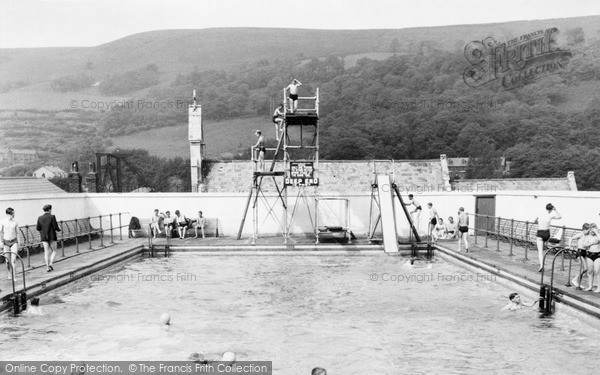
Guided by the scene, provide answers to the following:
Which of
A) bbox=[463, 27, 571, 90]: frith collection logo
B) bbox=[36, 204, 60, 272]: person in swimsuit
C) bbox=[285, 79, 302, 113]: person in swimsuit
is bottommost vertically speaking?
bbox=[36, 204, 60, 272]: person in swimsuit

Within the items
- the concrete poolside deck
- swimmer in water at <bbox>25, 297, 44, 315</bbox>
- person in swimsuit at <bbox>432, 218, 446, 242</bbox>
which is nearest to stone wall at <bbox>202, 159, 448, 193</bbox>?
person in swimsuit at <bbox>432, 218, 446, 242</bbox>

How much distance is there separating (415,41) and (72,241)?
189m

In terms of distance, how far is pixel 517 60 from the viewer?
16862cm

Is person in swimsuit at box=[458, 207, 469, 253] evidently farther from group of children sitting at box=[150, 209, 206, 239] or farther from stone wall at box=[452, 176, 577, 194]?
group of children sitting at box=[150, 209, 206, 239]

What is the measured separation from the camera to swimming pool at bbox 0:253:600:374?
9.32 m

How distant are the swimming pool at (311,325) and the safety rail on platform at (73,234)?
2.61m

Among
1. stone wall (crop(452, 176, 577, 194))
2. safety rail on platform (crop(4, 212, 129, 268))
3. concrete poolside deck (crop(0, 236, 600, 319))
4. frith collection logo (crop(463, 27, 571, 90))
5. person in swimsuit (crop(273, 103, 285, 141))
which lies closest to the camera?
concrete poolside deck (crop(0, 236, 600, 319))

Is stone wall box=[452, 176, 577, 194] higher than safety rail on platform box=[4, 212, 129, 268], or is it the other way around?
stone wall box=[452, 176, 577, 194]

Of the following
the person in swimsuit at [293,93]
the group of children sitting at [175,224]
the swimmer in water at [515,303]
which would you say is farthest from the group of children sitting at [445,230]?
the group of children sitting at [175,224]

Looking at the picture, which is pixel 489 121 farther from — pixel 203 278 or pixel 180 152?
pixel 203 278

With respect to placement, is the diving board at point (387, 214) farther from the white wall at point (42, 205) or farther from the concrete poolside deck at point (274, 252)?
the white wall at point (42, 205)

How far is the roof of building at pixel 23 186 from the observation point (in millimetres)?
24797

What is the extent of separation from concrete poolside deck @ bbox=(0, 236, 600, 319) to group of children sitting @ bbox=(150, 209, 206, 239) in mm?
730

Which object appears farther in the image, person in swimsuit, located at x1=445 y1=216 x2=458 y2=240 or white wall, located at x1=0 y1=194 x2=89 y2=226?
person in swimsuit, located at x1=445 y1=216 x2=458 y2=240
